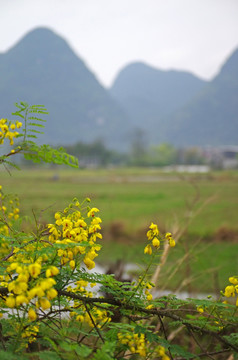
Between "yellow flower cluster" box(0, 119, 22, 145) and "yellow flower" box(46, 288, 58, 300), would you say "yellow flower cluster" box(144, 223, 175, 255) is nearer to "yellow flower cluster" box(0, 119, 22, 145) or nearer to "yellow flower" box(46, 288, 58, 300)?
"yellow flower" box(46, 288, 58, 300)

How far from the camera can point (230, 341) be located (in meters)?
1.51

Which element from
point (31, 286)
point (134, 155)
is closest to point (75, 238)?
point (31, 286)

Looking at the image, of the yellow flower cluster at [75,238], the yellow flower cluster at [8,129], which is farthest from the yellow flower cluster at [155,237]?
the yellow flower cluster at [8,129]

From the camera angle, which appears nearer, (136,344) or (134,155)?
(136,344)

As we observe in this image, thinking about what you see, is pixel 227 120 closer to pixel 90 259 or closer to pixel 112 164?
pixel 112 164

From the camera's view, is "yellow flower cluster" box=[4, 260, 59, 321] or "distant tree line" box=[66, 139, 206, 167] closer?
"yellow flower cluster" box=[4, 260, 59, 321]

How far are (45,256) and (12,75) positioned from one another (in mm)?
185214

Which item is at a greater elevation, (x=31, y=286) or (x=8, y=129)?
(x=8, y=129)

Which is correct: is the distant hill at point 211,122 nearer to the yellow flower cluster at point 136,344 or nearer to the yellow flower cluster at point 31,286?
the yellow flower cluster at point 136,344

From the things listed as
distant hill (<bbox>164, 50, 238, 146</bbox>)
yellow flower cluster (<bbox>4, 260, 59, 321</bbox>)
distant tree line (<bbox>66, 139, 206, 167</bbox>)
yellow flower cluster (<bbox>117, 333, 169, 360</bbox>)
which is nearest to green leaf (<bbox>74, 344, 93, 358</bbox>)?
yellow flower cluster (<bbox>4, 260, 59, 321</bbox>)

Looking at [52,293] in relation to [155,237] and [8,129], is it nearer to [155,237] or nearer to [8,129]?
[155,237]

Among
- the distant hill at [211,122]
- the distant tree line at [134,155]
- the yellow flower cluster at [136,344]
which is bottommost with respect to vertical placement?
the distant tree line at [134,155]

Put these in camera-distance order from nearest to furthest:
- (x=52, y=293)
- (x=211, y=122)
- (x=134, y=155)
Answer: (x=52, y=293) → (x=134, y=155) → (x=211, y=122)

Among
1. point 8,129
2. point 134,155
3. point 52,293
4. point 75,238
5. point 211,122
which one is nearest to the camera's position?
point 52,293
